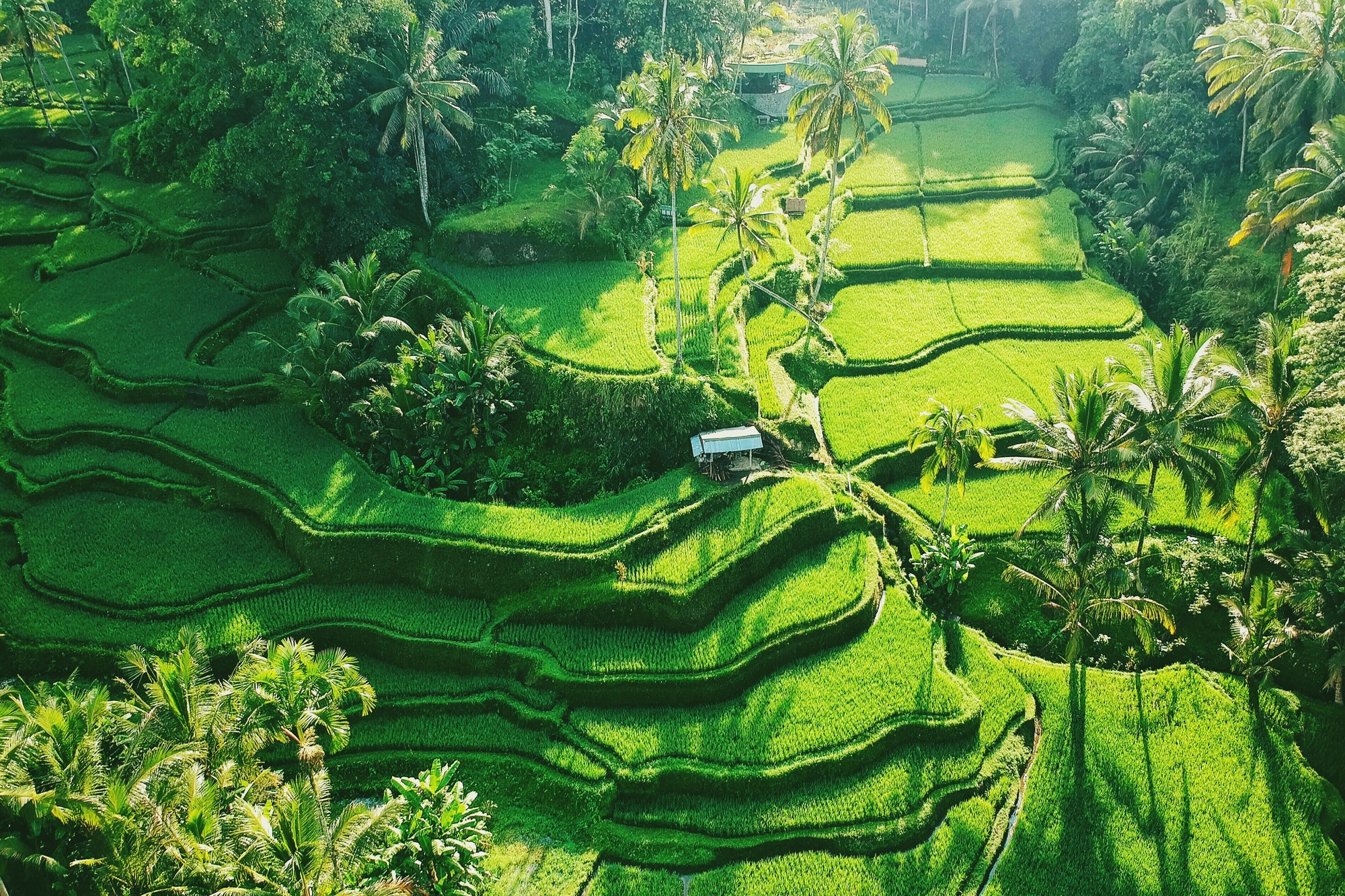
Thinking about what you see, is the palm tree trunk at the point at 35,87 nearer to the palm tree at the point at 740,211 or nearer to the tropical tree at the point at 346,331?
the tropical tree at the point at 346,331

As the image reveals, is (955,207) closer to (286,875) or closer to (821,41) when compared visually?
(821,41)

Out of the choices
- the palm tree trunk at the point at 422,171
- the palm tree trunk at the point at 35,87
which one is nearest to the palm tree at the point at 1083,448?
the palm tree trunk at the point at 422,171

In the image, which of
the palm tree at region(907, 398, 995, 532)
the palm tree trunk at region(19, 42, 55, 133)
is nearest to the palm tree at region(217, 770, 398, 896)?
the palm tree at region(907, 398, 995, 532)

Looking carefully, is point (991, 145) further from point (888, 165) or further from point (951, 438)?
point (951, 438)

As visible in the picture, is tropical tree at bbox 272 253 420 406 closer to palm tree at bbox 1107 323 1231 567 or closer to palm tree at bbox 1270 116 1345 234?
palm tree at bbox 1107 323 1231 567

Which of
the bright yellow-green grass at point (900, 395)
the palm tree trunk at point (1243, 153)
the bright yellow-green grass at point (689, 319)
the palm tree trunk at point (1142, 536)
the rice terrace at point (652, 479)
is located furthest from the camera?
the palm tree trunk at point (1243, 153)

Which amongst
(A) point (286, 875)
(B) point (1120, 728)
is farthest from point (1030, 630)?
(A) point (286, 875)
